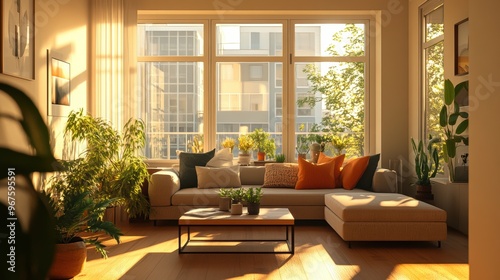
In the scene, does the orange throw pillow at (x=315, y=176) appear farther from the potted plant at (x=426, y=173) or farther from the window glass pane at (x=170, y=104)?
the window glass pane at (x=170, y=104)

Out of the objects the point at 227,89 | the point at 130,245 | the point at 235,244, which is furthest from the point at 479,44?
the point at 227,89

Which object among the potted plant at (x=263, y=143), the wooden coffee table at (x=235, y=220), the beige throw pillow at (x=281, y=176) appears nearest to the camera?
the wooden coffee table at (x=235, y=220)

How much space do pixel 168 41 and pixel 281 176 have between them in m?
2.52

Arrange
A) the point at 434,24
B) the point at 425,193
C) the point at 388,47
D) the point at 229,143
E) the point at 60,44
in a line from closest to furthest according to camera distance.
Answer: the point at 60,44
the point at 425,193
the point at 434,24
the point at 388,47
the point at 229,143

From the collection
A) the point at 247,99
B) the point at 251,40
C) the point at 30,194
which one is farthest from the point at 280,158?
the point at 30,194

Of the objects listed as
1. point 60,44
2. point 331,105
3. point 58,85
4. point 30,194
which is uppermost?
point 60,44

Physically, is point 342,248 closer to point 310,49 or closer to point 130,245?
point 130,245

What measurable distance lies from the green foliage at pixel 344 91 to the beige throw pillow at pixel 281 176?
3.61 feet

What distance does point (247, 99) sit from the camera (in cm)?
788

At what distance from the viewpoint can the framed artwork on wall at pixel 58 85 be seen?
5.67 m

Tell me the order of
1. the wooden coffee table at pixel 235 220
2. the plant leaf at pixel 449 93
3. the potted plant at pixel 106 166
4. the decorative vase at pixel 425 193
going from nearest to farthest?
1. the wooden coffee table at pixel 235 220
2. the plant leaf at pixel 449 93
3. the potted plant at pixel 106 166
4. the decorative vase at pixel 425 193

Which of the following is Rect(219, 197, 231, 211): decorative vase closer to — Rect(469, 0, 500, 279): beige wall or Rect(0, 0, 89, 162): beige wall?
Rect(0, 0, 89, 162): beige wall

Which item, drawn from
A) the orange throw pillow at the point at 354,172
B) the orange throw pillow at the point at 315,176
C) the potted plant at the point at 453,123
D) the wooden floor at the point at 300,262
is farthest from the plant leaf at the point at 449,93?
the orange throw pillow at the point at 315,176

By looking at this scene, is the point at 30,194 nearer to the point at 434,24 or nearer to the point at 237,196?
the point at 237,196
